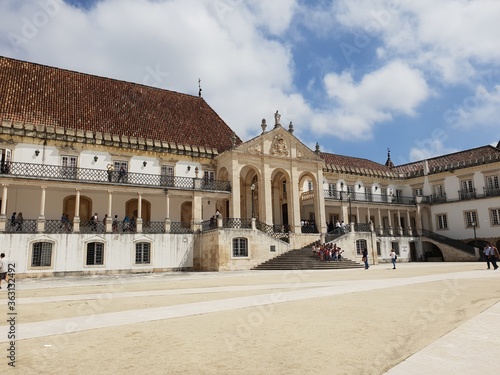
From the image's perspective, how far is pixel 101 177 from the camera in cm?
2555

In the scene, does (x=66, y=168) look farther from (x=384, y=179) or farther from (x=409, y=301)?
(x=384, y=179)

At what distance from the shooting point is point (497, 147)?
39906 millimetres

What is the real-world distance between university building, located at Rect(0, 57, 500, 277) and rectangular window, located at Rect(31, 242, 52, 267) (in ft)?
0.18

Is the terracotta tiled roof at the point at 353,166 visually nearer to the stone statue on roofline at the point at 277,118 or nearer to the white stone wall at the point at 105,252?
the stone statue on roofline at the point at 277,118

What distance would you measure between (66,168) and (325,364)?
2409 centimetres

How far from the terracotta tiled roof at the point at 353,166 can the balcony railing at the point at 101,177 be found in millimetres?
14829

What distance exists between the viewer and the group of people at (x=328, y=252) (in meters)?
25.0

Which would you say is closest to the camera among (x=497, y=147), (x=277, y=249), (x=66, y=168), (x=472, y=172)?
(x=66, y=168)

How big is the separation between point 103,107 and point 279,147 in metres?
14.0

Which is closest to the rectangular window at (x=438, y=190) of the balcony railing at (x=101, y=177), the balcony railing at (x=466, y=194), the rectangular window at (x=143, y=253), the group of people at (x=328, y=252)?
the balcony railing at (x=466, y=194)

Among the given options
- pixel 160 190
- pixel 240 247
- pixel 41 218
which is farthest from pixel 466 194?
pixel 41 218

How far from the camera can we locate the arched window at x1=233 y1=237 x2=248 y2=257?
2498 cm

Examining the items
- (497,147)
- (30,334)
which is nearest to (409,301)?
(30,334)

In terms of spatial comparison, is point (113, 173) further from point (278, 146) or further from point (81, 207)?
point (278, 146)
